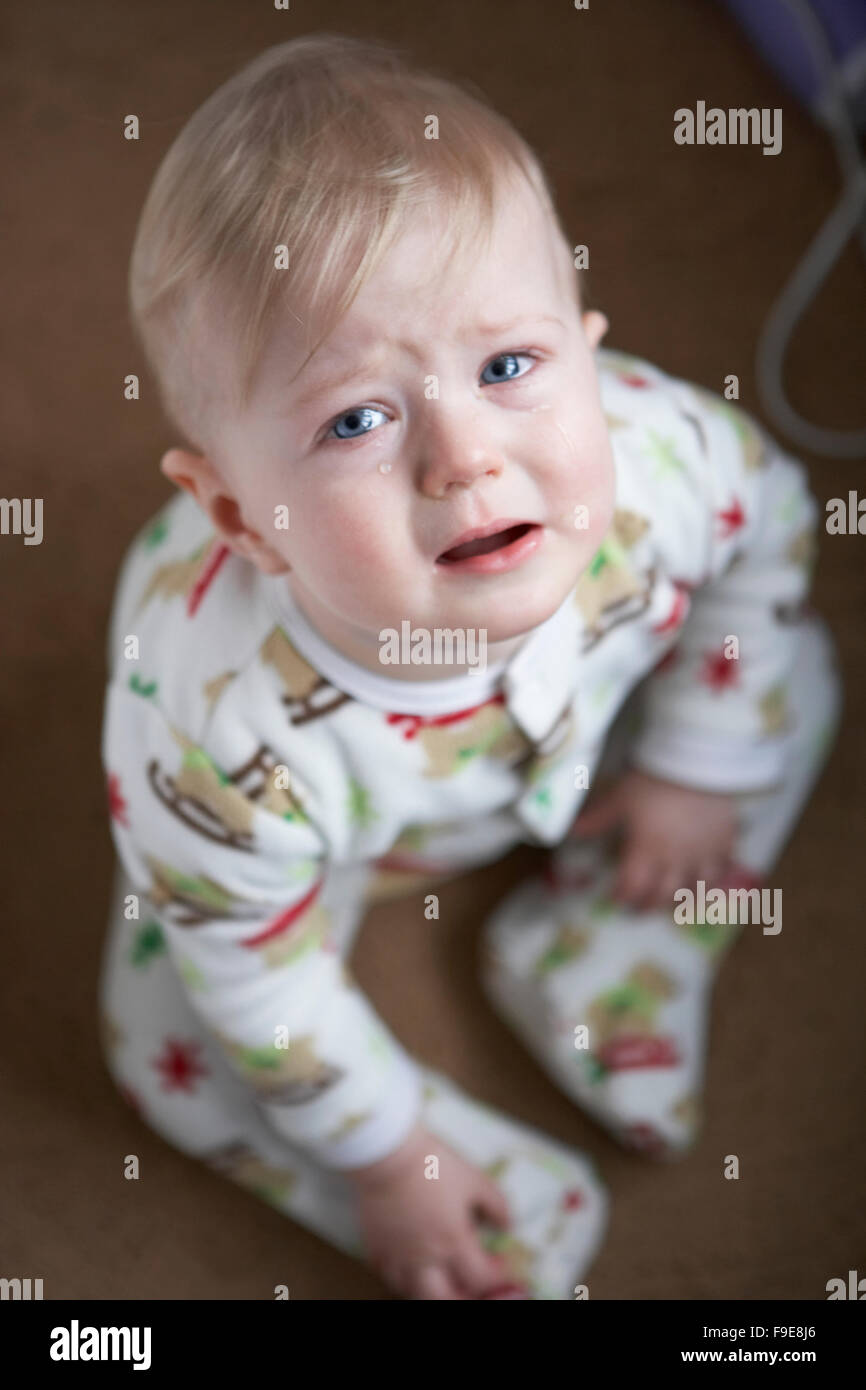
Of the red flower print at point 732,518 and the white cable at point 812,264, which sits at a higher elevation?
the white cable at point 812,264

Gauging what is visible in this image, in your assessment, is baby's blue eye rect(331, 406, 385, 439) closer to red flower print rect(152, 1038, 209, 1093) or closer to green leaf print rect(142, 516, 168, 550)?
green leaf print rect(142, 516, 168, 550)

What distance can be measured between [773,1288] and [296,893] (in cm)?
47

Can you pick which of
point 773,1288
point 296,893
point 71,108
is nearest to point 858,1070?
point 773,1288

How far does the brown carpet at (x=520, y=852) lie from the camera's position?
1.04 m

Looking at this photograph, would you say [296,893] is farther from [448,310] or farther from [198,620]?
[448,310]

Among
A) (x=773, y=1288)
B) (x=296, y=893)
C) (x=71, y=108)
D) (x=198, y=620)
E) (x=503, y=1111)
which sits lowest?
(x=773, y=1288)

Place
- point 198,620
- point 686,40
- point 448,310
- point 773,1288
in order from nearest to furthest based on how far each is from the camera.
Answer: point 448,310
point 198,620
point 773,1288
point 686,40

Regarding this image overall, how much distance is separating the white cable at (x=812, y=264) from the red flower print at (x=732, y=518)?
35 centimetres

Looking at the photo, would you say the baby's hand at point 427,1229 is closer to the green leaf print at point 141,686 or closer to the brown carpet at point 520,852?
the brown carpet at point 520,852

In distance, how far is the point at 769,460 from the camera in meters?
0.90

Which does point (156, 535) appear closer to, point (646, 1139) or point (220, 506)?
point (220, 506)

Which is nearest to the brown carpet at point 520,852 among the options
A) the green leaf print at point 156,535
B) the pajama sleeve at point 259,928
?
the pajama sleeve at point 259,928

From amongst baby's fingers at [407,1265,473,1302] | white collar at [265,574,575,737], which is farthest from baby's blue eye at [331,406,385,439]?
baby's fingers at [407,1265,473,1302]

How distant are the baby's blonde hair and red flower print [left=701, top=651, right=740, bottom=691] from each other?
1.28 feet
